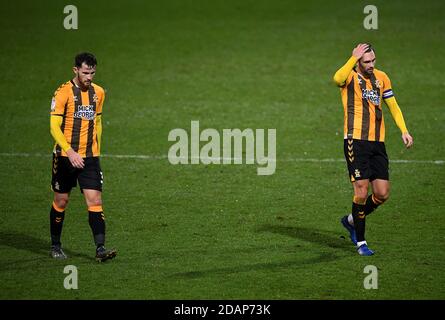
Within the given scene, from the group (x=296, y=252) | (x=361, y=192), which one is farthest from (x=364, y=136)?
(x=296, y=252)

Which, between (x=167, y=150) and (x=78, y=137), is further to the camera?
(x=167, y=150)

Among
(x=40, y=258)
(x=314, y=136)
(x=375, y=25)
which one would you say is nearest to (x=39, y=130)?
(x=314, y=136)

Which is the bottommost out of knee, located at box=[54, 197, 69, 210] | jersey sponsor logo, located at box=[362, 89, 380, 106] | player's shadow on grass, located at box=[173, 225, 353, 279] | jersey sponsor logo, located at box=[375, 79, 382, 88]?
player's shadow on grass, located at box=[173, 225, 353, 279]

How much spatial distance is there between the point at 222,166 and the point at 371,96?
18.5 feet

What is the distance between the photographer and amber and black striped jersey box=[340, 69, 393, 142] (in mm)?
11742

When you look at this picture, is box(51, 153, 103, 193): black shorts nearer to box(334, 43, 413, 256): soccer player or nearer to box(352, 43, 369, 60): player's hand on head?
box(334, 43, 413, 256): soccer player

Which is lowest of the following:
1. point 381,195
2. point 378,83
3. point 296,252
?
point 296,252

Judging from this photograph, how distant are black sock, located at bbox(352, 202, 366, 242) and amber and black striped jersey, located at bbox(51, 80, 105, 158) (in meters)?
3.52

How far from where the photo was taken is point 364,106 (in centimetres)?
1183

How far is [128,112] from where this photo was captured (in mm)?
20625

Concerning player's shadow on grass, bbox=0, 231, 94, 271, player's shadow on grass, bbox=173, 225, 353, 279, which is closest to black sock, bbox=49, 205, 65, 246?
player's shadow on grass, bbox=0, 231, 94, 271

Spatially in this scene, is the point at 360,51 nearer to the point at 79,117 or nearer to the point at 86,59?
the point at 86,59

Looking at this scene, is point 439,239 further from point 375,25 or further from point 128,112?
point 375,25

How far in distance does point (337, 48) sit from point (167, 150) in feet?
27.9
